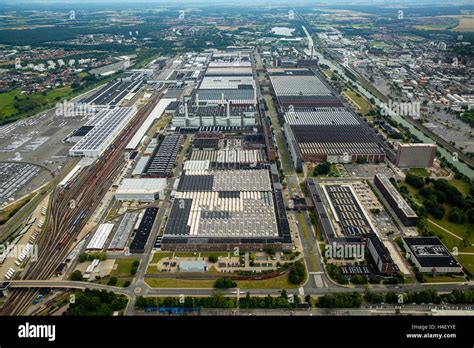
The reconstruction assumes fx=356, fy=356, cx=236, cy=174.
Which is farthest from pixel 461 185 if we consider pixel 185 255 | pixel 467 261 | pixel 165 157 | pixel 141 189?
pixel 141 189

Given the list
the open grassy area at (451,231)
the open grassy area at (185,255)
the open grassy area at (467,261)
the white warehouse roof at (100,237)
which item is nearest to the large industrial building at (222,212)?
the open grassy area at (185,255)

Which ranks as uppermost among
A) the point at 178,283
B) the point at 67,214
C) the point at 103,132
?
the point at 103,132

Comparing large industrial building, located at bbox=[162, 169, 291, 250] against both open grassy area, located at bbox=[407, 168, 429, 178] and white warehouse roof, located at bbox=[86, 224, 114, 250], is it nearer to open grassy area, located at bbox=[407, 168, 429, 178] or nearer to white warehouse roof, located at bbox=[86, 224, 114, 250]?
white warehouse roof, located at bbox=[86, 224, 114, 250]

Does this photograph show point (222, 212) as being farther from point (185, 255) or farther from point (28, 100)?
point (28, 100)

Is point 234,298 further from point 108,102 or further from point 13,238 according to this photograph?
point 108,102

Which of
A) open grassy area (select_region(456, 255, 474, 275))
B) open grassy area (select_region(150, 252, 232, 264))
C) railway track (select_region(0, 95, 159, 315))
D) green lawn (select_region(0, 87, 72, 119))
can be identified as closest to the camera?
railway track (select_region(0, 95, 159, 315))

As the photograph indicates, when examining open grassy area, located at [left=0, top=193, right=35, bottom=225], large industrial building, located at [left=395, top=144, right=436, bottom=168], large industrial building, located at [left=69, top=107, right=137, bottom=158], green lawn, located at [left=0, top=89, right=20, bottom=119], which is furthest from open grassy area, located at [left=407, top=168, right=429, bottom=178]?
green lawn, located at [left=0, top=89, right=20, bottom=119]
